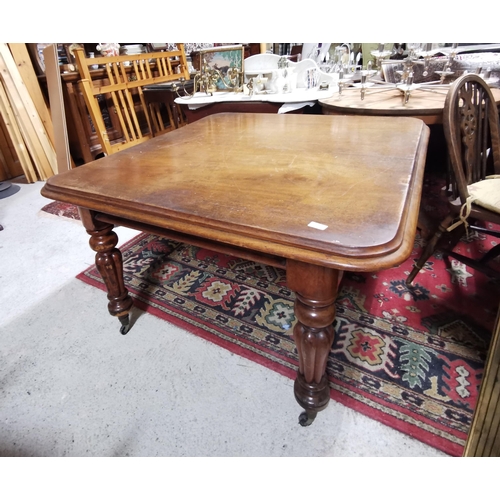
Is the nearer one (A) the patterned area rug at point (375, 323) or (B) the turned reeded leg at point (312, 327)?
(B) the turned reeded leg at point (312, 327)

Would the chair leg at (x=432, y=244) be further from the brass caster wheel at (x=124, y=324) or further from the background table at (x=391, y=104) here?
the brass caster wheel at (x=124, y=324)

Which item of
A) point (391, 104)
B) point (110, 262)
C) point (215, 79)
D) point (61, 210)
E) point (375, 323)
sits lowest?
point (375, 323)

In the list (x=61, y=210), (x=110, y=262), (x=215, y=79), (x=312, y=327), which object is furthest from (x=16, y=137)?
(x=312, y=327)

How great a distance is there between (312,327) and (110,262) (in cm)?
77

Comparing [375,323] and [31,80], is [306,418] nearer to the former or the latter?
[375,323]

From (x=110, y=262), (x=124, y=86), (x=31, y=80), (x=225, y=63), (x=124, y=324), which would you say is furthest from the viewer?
(x=31, y=80)

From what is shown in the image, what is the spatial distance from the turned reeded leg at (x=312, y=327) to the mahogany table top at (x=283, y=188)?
3.9 inches

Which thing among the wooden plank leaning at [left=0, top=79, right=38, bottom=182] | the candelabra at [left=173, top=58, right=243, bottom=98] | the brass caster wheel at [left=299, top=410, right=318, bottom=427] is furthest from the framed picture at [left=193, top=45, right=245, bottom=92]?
the brass caster wheel at [left=299, top=410, right=318, bottom=427]

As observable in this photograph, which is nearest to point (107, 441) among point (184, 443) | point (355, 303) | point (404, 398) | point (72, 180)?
point (184, 443)

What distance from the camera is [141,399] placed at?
1063 millimetres

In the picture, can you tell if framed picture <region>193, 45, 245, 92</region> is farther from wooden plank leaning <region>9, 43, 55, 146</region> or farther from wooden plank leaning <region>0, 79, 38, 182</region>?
wooden plank leaning <region>0, 79, 38, 182</region>

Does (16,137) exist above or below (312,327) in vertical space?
above

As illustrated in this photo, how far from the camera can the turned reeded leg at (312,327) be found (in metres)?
0.70

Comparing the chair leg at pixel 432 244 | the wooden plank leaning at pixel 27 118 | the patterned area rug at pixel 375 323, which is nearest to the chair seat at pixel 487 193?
the chair leg at pixel 432 244
